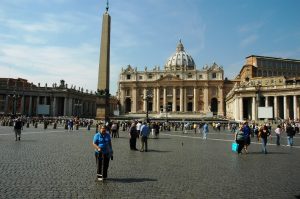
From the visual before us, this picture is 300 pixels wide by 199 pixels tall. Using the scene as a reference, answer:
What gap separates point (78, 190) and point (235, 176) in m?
4.02

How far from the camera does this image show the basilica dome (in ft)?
390

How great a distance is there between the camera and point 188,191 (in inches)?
258

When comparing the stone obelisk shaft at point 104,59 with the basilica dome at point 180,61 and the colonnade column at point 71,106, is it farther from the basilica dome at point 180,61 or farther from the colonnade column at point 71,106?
the basilica dome at point 180,61

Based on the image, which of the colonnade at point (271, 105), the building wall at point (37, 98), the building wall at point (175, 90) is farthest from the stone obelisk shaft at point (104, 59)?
the building wall at point (175, 90)

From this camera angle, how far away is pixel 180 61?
Answer: 12025 cm

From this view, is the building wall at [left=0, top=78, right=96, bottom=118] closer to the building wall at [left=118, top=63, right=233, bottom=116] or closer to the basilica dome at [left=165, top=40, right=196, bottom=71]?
the building wall at [left=118, top=63, right=233, bottom=116]

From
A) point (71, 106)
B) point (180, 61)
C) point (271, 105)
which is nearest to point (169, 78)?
point (180, 61)

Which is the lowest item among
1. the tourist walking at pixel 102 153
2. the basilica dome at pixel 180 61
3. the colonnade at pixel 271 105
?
the tourist walking at pixel 102 153

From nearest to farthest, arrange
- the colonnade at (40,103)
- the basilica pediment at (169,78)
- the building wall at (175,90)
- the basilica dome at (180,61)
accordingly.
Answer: the colonnade at (40,103)
the building wall at (175,90)
the basilica pediment at (169,78)
the basilica dome at (180,61)

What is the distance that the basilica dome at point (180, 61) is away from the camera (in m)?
119

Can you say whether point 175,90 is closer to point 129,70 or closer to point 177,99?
point 177,99

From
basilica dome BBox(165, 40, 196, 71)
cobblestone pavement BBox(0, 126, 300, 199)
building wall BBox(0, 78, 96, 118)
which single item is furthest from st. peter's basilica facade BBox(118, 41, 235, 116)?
cobblestone pavement BBox(0, 126, 300, 199)

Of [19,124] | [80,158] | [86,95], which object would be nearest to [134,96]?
[86,95]

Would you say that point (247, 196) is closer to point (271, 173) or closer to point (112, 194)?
point (112, 194)
